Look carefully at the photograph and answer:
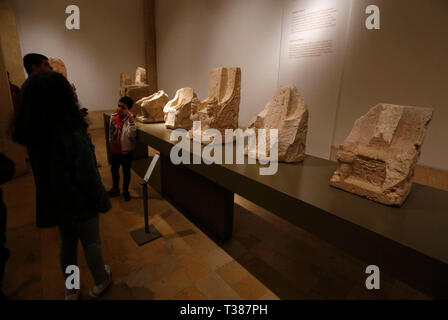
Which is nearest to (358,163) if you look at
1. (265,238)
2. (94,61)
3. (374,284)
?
(374,284)

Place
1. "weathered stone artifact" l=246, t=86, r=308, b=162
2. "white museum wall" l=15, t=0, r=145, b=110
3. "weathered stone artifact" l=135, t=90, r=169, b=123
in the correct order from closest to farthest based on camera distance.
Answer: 1. "weathered stone artifact" l=246, t=86, r=308, b=162
2. "weathered stone artifact" l=135, t=90, r=169, b=123
3. "white museum wall" l=15, t=0, r=145, b=110

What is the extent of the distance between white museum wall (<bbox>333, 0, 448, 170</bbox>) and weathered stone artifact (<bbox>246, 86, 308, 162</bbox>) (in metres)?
1.27

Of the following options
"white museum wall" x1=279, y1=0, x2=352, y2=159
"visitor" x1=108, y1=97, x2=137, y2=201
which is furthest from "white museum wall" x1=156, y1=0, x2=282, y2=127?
"visitor" x1=108, y1=97, x2=137, y2=201

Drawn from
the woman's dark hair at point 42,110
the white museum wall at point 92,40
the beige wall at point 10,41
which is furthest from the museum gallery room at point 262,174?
the white museum wall at point 92,40

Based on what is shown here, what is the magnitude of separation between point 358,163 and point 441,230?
59 cm

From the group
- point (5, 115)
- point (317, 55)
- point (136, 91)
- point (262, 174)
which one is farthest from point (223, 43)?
point (262, 174)

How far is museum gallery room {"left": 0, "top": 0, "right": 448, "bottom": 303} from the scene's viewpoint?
4.80 feet

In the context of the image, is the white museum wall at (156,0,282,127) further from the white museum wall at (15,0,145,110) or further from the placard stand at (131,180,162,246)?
the placard stand at (131,180,162,246)

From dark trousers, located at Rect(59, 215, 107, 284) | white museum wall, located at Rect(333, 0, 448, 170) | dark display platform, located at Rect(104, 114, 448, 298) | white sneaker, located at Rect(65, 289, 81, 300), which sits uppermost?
white museum wall, located at Rect(333, 0, 448, 170)

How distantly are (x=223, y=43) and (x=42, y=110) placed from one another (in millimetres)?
4429

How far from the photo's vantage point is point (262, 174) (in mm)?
2057

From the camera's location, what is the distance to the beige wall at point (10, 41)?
5395 millimetres

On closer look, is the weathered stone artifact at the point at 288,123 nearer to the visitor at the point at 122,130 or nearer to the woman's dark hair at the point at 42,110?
the woman's dark hair at the point at 42,110

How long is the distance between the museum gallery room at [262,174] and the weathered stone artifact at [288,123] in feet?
0.04
